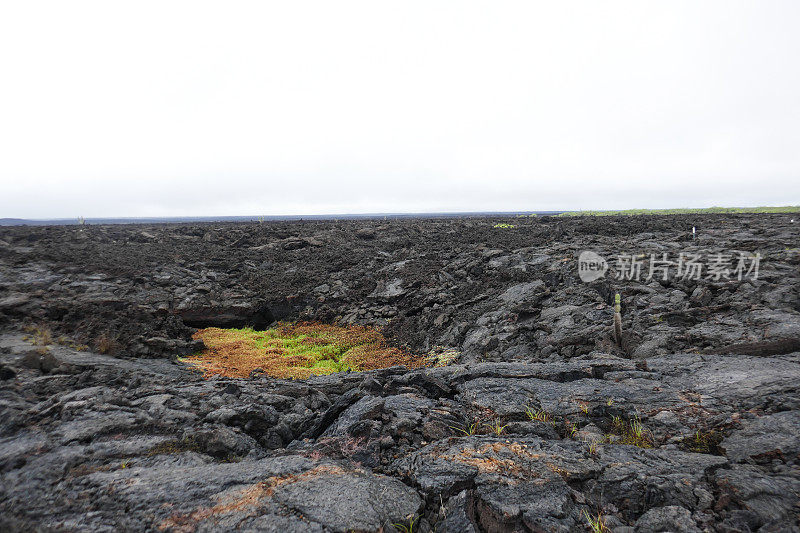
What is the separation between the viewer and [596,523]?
4.47m

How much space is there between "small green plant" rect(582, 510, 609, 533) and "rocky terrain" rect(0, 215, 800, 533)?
4 centimetres

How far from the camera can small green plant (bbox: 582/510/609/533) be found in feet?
14.4

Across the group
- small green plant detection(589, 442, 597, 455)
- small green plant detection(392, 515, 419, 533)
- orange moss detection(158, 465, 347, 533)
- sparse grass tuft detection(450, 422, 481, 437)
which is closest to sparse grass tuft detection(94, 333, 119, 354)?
orange moss detection(158, 465, 347, 533)

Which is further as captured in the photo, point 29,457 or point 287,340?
point 287,340

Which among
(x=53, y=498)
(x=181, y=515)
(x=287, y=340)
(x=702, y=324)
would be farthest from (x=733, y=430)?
(x=287, y=340)

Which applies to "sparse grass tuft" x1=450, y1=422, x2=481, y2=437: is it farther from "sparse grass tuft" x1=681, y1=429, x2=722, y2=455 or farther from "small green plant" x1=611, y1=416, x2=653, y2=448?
"sparse grass tuft" x1=681, y1=429, x2=722, y2=455

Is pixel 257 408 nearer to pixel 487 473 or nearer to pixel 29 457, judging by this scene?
pixel 29 457

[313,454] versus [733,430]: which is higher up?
[733,430]

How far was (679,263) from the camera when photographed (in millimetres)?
15547

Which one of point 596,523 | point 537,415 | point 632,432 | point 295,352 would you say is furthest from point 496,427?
point 295,352

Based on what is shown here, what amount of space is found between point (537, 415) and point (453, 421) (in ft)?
5.48

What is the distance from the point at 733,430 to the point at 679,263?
11839mm
